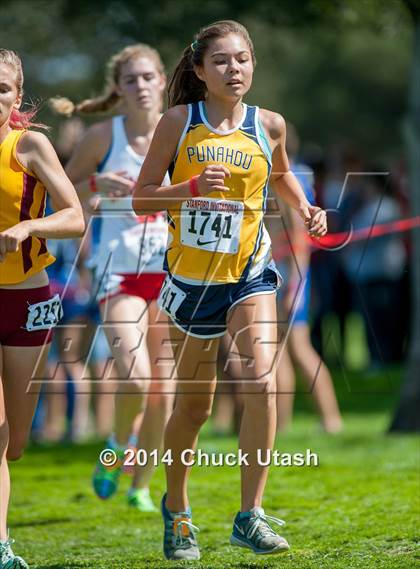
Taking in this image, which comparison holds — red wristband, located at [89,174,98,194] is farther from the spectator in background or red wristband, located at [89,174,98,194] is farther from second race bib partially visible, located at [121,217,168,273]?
the spectator in background

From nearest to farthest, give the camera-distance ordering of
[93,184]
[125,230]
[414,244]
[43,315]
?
1. [43,315]
2. [93,184]
3. [125,230]
4. [414,244]

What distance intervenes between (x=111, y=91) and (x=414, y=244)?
10.4ft

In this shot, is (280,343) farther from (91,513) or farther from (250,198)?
(250,198)

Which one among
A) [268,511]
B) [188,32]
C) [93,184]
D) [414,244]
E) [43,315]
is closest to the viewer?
[43,315]

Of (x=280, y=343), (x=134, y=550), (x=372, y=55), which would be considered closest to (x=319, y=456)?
(x=280, y=343)

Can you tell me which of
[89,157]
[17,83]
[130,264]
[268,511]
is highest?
[17,83]

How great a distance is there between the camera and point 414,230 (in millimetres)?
9078

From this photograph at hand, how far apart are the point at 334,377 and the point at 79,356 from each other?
15.3 ft

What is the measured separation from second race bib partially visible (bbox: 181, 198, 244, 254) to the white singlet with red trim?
5.51 ft

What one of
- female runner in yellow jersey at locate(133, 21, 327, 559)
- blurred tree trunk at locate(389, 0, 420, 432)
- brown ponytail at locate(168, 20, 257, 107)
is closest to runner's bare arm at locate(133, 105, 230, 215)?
female runner in yellow jersey at locate(133, 21, 327, 559)

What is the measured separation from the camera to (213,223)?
16.5ft

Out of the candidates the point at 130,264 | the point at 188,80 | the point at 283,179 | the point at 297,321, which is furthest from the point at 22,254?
the point at 297,321

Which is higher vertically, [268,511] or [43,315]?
[43,315]

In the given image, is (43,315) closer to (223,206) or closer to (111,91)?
(223,206)
